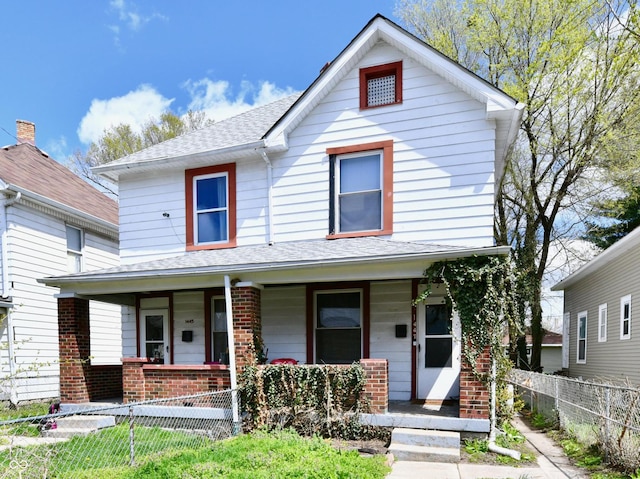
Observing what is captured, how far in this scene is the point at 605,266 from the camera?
1203cm

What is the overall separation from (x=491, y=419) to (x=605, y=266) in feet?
26.4

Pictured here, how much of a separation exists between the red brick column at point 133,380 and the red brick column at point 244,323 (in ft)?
6.48

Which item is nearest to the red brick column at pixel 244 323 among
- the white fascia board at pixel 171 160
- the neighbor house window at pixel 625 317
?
the white fascia board at pixel 171 160

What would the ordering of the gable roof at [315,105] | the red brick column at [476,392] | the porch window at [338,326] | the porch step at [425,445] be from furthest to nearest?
the porch window at [338,326] → the gable roof at [315,105] → the red brick column at [476,392] → the porch step at [425,445]

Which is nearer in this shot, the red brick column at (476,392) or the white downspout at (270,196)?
the red brick column at (476,392)

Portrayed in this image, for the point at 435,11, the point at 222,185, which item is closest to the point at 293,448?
the point at 222,185

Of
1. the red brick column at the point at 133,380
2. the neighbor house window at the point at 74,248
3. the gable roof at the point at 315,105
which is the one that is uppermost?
the gable roof at the point at 315,105

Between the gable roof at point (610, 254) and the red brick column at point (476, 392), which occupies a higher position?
the gable roof at point (610, 254)

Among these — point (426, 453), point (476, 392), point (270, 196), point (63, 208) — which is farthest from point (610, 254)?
point (63, 208)

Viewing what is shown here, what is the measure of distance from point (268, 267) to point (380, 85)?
4386mm

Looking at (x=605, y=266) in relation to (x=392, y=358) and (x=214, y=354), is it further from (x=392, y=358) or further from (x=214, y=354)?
(x=214, y=354)

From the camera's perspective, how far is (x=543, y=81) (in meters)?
14.8

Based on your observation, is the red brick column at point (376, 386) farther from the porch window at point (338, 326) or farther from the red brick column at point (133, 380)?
the red brick column at point (133, 380)

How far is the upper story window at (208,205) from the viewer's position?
938cm
